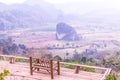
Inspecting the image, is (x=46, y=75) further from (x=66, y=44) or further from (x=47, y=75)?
(x=66, y=44)

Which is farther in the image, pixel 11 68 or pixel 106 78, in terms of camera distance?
pixel 11 68

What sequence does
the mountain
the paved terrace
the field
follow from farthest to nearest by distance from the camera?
the mountain
the field
the paved terrace

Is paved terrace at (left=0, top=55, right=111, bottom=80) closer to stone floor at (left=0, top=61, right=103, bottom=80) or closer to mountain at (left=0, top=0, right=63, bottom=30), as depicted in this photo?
stone floor at (left=0, top=61, right=103, bottom=80)

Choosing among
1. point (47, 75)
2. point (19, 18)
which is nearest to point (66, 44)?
point (19, 18)

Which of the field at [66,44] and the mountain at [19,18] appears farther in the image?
the mountain at [19,18]

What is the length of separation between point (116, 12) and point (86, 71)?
129 metres

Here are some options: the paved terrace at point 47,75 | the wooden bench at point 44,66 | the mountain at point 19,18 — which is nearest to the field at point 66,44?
the mountain at point 19,18

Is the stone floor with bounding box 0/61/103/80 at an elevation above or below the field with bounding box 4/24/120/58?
below

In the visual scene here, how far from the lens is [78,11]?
448 ft

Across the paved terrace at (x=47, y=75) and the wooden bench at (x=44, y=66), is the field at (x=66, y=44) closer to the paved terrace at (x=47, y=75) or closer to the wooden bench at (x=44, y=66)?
the paved terrace at (x=47, y=75)

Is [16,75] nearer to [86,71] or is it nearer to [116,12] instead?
[86,71]

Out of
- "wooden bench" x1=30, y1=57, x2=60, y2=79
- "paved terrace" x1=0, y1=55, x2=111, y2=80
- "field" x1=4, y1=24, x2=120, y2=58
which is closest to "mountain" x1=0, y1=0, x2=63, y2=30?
"field" x1=4, y1=24, x2=120, y2=58

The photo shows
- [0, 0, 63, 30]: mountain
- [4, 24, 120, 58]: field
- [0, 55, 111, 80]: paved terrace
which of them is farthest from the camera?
[0, 0, 63, 30]: mountain

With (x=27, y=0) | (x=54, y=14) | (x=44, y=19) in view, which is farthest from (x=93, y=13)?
(x=27, y=0)
